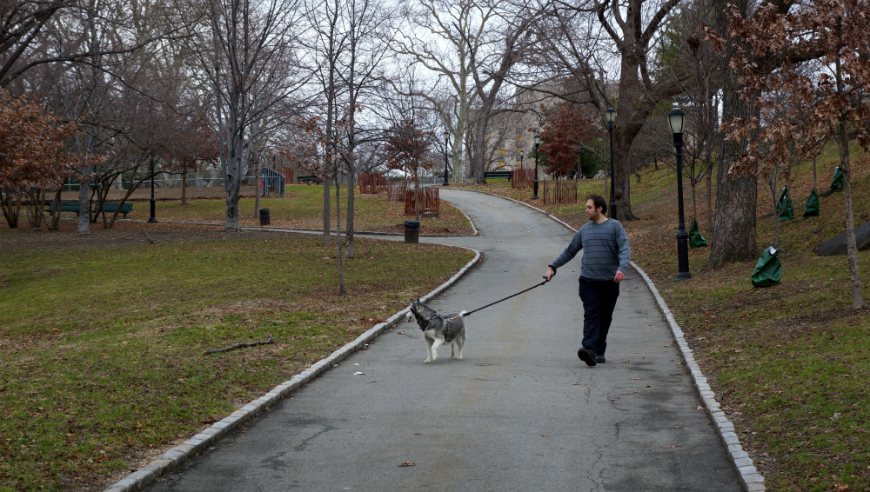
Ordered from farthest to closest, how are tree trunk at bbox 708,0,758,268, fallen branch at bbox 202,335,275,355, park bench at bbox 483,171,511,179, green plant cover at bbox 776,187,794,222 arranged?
park bench at bbox 483,171,511,179 → green plant cover at bbox 776,187,794,222 → tree trunk at bbox 708,0,758,268 → fallen branch at bbox 202,335,275,355

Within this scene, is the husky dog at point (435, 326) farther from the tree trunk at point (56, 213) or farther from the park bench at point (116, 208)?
the park bench at point (116, 208)

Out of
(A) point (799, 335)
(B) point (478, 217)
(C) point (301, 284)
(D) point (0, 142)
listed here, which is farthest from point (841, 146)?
(B) point (478, 217)

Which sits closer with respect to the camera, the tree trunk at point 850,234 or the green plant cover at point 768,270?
the tree trunk at point 850,234

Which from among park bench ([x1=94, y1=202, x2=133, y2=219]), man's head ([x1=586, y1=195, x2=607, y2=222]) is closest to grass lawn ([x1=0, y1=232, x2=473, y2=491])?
man's head ([x1=586, y1=195, x2=607, y2=222])

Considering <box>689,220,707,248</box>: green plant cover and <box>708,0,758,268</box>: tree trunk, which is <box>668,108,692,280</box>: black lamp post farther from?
<box>689,220,707,248</box>: green plant cover

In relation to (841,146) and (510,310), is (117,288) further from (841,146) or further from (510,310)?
(841,146)

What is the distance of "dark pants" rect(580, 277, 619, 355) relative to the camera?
357 inches

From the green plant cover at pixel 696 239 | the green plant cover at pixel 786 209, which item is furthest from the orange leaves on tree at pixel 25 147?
the green plant cover at pixel 786 209

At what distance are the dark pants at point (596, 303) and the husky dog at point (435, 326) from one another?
4.87ft

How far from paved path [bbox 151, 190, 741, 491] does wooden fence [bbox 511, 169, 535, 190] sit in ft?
148

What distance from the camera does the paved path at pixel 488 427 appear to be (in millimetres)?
5480

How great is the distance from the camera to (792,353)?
8.52 meters

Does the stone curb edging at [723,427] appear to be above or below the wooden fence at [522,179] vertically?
below

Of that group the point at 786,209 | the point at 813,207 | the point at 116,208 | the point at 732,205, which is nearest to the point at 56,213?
the point at 116,208
